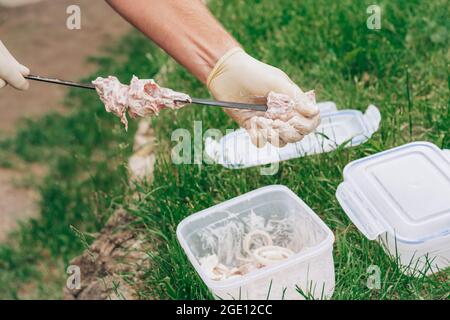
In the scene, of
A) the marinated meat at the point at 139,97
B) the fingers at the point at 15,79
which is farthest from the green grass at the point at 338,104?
the fingers at the point at 15,79

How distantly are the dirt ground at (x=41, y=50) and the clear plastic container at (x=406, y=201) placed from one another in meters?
1.87

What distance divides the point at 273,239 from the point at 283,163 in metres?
0.44

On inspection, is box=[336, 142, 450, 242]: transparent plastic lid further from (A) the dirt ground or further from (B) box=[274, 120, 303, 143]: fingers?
(A) the dirt ground

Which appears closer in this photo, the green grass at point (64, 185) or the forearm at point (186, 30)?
the forearm at point (186, 30)

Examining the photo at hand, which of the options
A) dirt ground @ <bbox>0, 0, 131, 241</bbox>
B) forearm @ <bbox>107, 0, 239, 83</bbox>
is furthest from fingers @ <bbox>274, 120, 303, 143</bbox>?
dirt ground @ <bbox>0, 0, 131, 241</bbox>

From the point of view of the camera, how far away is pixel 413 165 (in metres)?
2.33

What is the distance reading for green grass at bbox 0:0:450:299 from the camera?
228 cm

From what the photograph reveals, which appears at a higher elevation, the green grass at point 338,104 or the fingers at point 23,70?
the fingers at point 23,70

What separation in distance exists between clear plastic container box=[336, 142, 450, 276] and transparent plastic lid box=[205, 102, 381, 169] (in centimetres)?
24

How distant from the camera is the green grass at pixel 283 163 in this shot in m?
2.28

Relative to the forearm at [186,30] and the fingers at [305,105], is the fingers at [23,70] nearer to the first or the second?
the forearm at [186,30]

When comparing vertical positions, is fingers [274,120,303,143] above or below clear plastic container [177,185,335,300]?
above

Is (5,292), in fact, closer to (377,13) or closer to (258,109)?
(258,109)

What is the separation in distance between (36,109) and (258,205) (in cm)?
232
